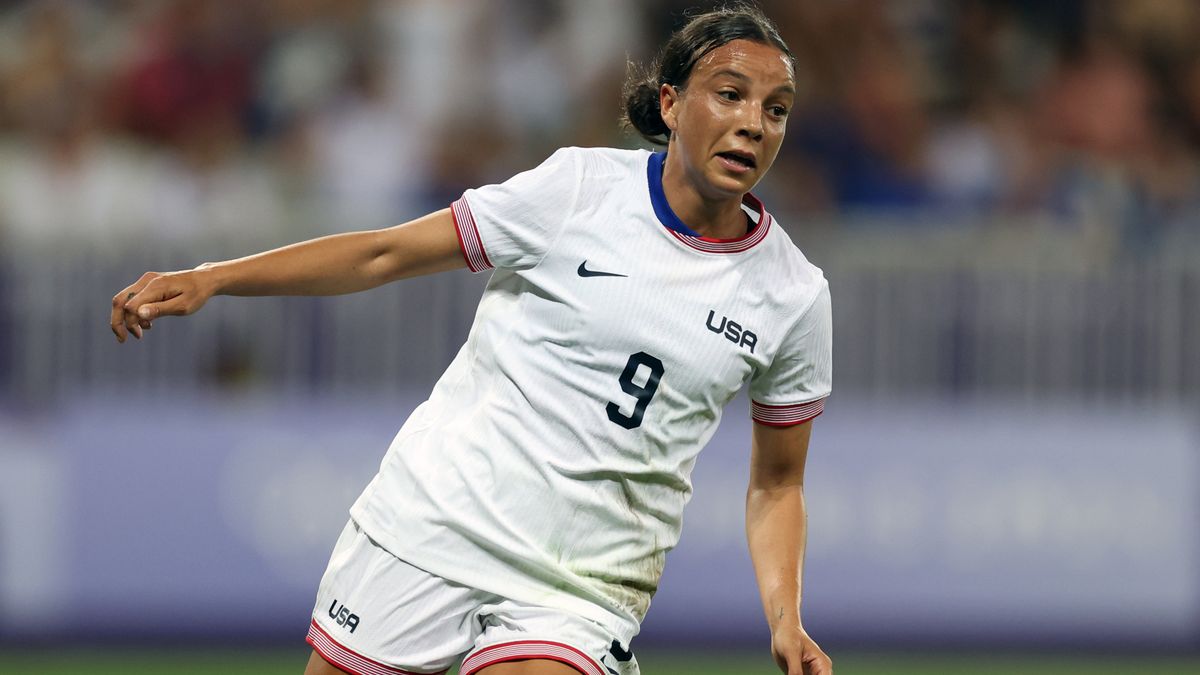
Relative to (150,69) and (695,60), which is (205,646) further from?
(695,60)

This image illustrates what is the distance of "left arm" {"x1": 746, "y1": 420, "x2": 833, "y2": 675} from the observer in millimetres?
4262

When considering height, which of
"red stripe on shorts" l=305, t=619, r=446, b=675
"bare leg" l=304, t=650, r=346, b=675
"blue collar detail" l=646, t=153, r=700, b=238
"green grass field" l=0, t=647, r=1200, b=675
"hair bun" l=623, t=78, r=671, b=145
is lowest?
"green grass field" l=0, t=647, r=1200, b=675

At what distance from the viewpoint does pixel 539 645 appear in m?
3.97

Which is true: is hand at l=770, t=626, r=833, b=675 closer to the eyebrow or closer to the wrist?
the eyebrow

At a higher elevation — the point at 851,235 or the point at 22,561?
the point at 851,235

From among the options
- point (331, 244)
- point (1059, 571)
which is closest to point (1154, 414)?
point (1059, 571)

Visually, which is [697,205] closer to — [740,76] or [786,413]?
[740,76]

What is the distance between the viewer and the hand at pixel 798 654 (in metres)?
4.02

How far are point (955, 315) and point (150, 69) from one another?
183 inches

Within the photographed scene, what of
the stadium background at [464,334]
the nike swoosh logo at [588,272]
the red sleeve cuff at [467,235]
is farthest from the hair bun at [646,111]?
the stadium background at [464,334]

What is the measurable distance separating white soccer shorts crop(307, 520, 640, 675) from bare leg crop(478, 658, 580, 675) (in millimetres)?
58

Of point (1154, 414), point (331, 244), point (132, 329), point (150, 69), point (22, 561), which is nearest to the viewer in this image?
point (132, 329)

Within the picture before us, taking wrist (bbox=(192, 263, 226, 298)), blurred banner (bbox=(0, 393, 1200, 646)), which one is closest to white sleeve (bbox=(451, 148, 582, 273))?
wrist (bbox=(192, 263, 226, 298))

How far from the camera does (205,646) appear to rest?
9.04 m
